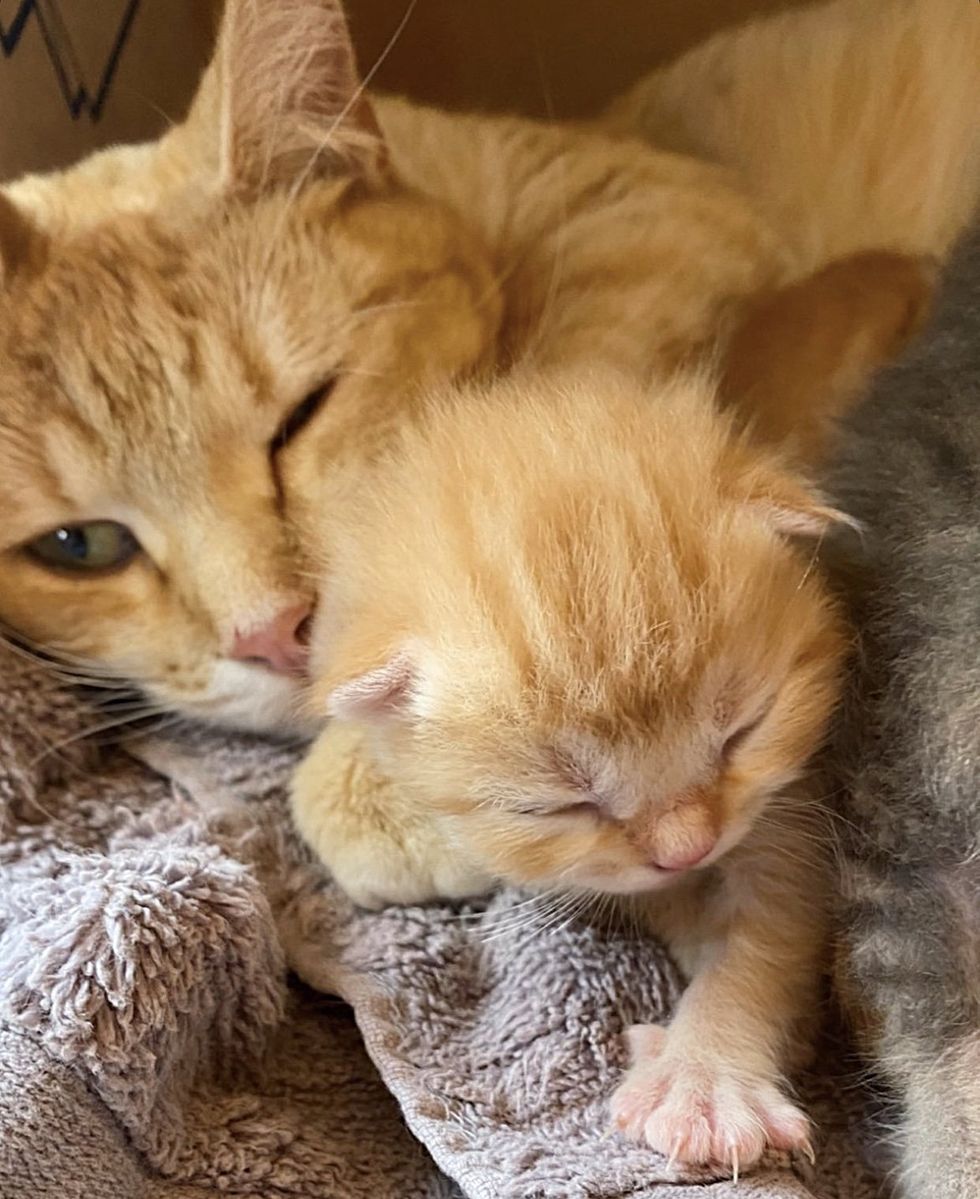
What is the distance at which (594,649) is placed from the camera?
2.85ft

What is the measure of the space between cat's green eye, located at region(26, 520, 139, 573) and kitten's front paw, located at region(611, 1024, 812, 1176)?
22.1 inches

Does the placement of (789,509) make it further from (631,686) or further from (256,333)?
(256,333)

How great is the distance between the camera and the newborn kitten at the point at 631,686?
2.86 ft

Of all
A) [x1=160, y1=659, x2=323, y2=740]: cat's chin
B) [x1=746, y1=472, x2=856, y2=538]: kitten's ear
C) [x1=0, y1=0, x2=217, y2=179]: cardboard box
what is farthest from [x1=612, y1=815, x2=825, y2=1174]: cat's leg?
[x1=0, y1=0, x2=217, y2=179]: cardboard box

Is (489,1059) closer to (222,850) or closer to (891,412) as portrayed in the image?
(222,850)

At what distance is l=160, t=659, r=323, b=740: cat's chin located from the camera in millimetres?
1090

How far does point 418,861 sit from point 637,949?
172 millimetres

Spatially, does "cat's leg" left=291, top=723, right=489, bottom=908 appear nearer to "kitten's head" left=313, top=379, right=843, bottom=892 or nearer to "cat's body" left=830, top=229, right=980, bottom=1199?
"kitten's head" left=313, top=379, right=843, bottom=892

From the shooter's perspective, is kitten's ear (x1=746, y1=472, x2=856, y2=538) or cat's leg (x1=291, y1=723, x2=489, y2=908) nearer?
kitten's ear (x1=746, y1=472, x2=856, y2=538)

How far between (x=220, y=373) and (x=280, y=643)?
21 centimetres

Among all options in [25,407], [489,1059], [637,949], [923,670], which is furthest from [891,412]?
[25,407]

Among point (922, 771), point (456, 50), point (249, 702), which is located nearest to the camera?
point (922, 771)

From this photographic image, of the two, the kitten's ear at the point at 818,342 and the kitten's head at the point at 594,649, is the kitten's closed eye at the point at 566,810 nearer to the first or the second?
the kitten's head at the point at 594,649

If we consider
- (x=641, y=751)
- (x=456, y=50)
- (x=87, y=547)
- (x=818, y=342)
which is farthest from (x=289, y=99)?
(x=456, y=50)
